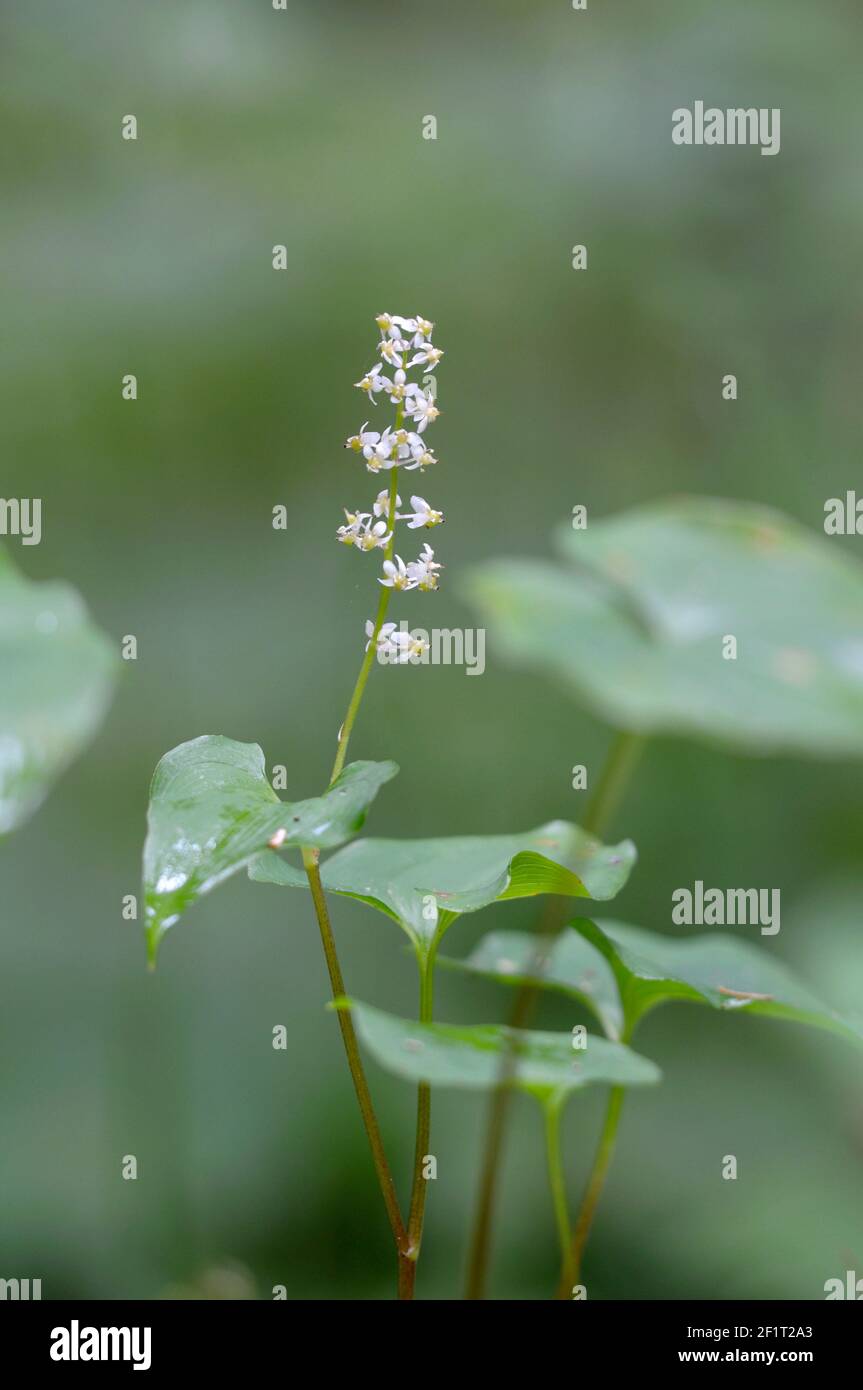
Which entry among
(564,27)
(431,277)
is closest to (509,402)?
(431,277)

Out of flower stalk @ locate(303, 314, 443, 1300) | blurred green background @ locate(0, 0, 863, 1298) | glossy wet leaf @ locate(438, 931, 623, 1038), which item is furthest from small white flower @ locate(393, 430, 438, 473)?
blurred green background @ locate(0, 0, 863, 1298)

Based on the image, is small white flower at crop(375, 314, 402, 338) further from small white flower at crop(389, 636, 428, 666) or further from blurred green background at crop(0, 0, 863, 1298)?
blurred green background at crop(0, 0, 863, 1298)

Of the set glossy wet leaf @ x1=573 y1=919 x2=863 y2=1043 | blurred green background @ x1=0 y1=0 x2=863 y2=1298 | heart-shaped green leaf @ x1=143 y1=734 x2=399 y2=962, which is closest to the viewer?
heart-shaped green leaf @ x1=143 y1=734 x2=399 y2=962

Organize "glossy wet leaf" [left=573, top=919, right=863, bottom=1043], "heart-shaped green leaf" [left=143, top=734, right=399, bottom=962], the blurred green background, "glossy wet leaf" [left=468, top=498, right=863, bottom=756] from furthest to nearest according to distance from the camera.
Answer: the blurred green background < "glossy wet leaf" [left=573, top=919, right=863, bottom=1043] < "heart-shaped green leaf" [left=143, top=734, right=399, bottom=962] < "glossy wet leaf" [left=468, top=498, right=863, bottom=756]

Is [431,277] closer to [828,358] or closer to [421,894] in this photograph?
[828,358]

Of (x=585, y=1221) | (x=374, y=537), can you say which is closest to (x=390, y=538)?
(x=374, y=537)

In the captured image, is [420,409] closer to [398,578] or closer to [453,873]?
[398,578]
